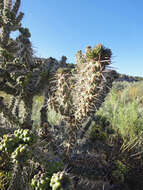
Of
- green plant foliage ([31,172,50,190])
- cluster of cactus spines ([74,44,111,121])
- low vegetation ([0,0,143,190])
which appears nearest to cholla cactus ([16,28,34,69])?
low vegetation ([0,0,143,190])

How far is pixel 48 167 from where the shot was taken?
4.26 ft

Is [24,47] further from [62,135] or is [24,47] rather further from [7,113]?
[62,135]

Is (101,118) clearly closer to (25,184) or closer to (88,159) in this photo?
(88,159)

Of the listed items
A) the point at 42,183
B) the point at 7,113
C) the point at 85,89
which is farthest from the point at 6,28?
the point at 42,183

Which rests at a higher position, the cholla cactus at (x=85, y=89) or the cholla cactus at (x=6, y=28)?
the cholla cactus at (x=6, y=28)

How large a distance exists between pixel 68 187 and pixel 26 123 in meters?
1.44

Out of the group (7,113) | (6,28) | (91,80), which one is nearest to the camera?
(91,80)

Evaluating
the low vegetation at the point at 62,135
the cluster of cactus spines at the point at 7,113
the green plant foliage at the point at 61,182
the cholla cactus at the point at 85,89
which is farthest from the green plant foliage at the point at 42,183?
the cluster of cactus spines at the point at 7,113

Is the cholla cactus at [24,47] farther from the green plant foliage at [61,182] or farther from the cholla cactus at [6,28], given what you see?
the green plant foliage at [61,182]

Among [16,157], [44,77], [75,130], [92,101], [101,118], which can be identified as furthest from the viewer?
[101,118]

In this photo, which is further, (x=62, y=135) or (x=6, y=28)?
(x=6, y=28)

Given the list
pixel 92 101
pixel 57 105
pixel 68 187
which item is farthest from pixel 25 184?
pixel 92 101

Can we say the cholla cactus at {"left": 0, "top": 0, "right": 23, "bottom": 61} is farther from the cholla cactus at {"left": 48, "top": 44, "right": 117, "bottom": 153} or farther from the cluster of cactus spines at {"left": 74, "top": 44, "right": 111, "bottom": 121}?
the cluster of cactus spines at {"left": 74, "top": 44, "right": 111, "bottom": 121}

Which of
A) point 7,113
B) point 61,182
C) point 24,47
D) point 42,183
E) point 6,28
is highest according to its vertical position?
point 6,28
